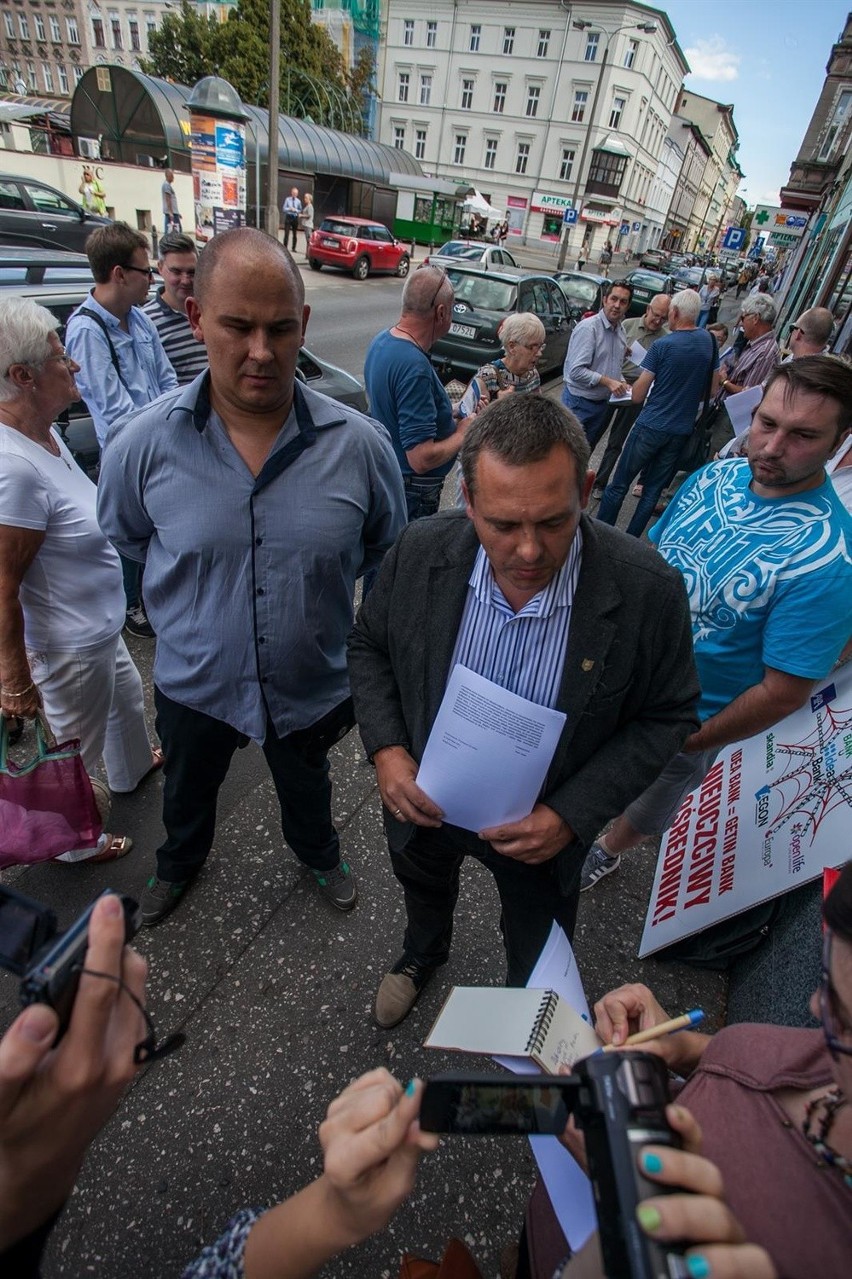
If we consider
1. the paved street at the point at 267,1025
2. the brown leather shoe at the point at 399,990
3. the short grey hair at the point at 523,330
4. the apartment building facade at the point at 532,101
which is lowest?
the paved street at the point at 267,1025

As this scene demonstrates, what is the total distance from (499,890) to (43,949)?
52.9 inches

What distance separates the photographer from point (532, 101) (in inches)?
1759

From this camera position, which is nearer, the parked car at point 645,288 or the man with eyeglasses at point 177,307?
the man with eyeglasses at point 177,307

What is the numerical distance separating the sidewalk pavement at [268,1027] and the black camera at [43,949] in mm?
1354

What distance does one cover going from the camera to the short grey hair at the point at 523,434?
51.9 inches

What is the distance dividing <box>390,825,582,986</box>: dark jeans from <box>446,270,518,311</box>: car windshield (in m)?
8.80

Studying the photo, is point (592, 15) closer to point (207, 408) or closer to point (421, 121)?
point (421, 121)

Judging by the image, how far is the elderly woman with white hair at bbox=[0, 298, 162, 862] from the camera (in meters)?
1.90

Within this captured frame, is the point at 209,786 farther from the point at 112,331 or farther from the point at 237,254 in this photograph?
the point at 112,331

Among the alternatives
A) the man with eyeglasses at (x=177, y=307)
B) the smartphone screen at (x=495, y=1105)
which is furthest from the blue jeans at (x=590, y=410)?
the smartphone screen at (x=495, y=1105)

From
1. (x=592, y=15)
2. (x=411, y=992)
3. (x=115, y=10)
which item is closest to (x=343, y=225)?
(x=411, y=992)

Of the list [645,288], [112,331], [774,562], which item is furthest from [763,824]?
[645,288]

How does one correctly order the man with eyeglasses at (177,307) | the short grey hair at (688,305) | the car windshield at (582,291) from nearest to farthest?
the man with eyeglasses at (177,307), the short grey hair at (688,305), the car windshield at (582,291)

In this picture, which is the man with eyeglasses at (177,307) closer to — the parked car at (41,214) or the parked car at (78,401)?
the parked car at (78,401)
